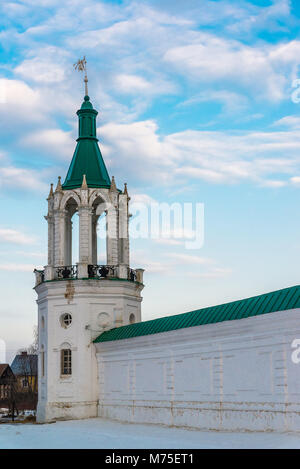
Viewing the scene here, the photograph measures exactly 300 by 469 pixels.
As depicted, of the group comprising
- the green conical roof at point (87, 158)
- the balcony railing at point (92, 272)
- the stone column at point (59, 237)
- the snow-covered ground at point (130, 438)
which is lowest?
the snow-covered ground at point (130, 438)

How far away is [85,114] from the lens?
4078 centimetres

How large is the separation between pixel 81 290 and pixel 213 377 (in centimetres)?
1256

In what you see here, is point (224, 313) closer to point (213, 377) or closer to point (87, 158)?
point (213, 377)

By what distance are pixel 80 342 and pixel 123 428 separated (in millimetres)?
7871

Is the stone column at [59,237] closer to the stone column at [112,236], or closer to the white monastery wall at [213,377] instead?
the stone column at [112,236]

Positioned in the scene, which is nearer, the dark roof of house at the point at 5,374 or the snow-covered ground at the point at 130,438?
the snow-covered ground at the point at 130,438

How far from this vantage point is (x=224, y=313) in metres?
26.2

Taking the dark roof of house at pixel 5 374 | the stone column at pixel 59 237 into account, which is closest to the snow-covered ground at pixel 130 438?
the stone column at pixel 59 237

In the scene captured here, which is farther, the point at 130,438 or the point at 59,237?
the point at 59,237

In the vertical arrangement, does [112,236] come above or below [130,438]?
above

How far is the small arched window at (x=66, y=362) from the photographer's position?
36.8 metres

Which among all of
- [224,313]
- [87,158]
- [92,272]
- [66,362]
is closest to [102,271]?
[92,272]

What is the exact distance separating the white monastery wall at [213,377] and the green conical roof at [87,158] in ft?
32.8

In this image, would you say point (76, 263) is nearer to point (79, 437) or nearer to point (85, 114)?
point (85, 114)
